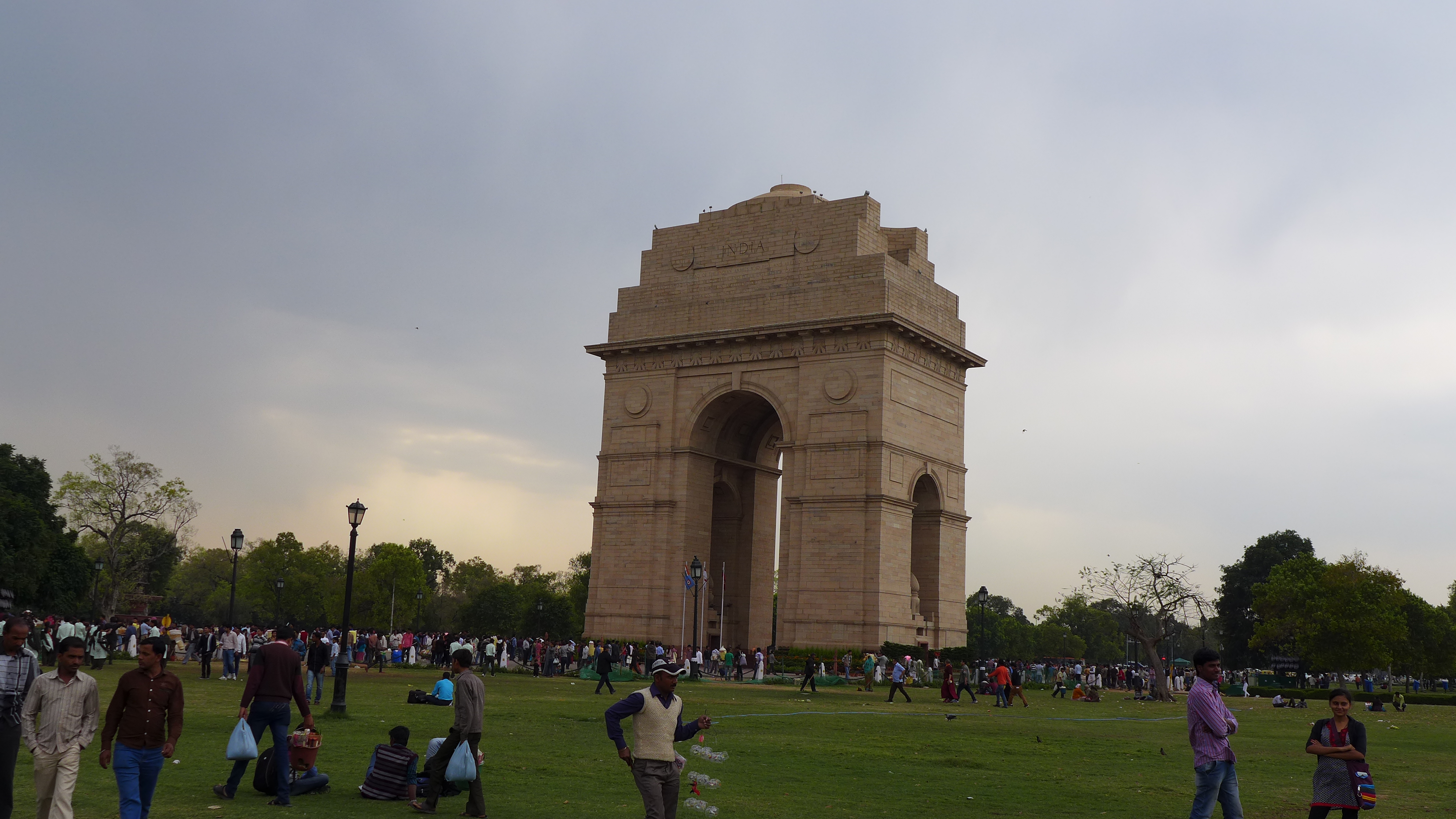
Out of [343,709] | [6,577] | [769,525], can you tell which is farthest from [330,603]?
[343,709]

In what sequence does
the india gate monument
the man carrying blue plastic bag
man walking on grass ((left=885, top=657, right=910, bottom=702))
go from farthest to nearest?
the india gate monument, man walking on grass ((left=885, top=657, right=910, bottom=702)), the man carrying blue plastic bag

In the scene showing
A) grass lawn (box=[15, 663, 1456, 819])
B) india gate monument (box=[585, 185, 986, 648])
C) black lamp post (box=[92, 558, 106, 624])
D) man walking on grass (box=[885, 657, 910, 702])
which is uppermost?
india gate monument (box=[585, 185, 986, 648])

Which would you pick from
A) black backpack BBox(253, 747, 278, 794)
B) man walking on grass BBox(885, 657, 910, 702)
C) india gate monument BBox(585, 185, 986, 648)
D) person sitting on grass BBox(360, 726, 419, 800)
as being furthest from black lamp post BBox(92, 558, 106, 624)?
person sitting on grass BBox(360, 726, 419, 800)

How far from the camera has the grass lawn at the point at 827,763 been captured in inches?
472

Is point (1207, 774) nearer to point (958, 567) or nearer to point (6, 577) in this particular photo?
point (958, 567)

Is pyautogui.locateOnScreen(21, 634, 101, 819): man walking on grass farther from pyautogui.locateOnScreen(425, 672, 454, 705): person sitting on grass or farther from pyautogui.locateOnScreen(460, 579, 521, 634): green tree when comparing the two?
pyautogui.locateOnScreen(460, 579, 521, 634): green tree

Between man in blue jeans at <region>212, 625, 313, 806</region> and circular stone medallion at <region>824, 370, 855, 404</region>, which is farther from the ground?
circular stone medallion at <region>824, 370, 855, 404</region>

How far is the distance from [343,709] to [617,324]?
30091 mm

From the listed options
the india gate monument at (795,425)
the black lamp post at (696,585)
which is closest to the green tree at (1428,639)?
the india gate monument at (795,425)

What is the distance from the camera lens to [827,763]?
16078mm

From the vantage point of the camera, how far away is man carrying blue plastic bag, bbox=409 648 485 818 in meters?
10.8

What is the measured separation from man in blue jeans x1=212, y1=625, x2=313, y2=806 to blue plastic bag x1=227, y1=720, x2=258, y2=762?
0.72ft

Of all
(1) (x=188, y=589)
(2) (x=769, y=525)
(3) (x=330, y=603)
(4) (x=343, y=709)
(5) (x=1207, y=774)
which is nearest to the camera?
(5) (x=1207, y=774)

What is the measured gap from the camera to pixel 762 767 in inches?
600
